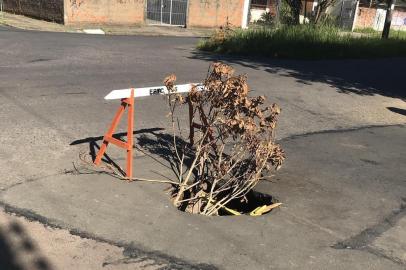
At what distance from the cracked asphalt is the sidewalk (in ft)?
39.4

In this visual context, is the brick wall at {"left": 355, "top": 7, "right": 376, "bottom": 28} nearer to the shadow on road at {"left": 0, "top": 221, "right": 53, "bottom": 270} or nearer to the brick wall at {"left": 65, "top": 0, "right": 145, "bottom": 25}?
the brick wall at {"left": 65, "top": 0, "right": 145, "bottom": 25}

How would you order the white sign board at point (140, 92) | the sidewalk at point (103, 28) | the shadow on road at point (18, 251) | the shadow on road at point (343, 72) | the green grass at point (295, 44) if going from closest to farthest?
the shadow on road at point (18, 251), the white sign board at point (140, 92), the shadow on road at point (343, 72), the green grass at point (295, 44), the sidewalk at point (103, 28)

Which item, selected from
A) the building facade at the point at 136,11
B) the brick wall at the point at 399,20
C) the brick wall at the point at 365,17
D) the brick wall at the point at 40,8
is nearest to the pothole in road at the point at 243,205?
the building facade at the point at 136,11

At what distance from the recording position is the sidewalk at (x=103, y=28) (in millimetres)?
22156

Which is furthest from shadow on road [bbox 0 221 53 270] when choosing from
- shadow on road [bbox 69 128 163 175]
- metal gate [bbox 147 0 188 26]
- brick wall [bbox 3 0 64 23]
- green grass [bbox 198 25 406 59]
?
metal gate [bbox 147 0 188 26]

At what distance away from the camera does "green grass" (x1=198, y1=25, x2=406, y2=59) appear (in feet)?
58.5

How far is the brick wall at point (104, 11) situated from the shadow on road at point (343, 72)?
10379 mm

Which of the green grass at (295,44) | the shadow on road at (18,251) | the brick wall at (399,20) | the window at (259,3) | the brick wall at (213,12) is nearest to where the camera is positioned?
the shadow on road at (18,251)

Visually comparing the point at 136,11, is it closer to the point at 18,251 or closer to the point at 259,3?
the point at 259,3

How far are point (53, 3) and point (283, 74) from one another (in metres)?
15.5

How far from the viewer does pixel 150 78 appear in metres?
11.2

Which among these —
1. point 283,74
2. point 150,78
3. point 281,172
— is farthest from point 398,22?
point 281,172

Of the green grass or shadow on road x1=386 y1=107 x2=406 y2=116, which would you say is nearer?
shadow on road x1=386 y1=107 x2=406 y2=116

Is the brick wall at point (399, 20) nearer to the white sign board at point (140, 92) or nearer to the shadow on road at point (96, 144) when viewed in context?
the shadow on road at point (96, 144)
